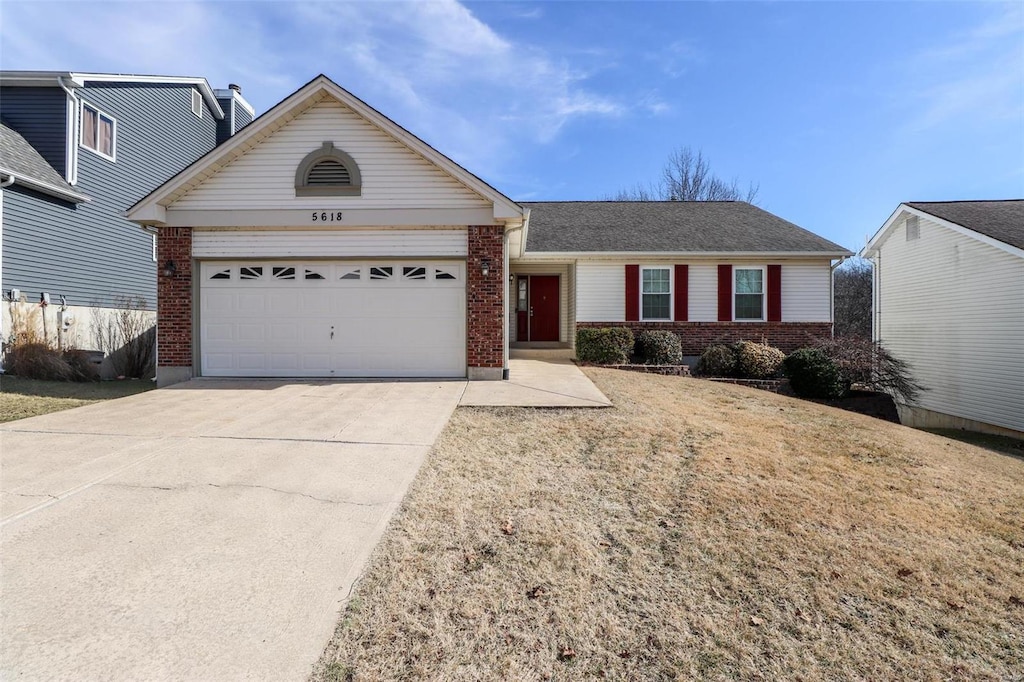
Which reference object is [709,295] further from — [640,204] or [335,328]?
[335,328]

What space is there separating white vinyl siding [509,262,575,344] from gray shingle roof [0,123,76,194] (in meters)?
12.6

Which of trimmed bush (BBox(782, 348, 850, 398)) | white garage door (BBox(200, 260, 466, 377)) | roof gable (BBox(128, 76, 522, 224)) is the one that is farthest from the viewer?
trimmed bush (BBox(782, 348, 850, 398))

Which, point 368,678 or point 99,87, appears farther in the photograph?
point 99,87

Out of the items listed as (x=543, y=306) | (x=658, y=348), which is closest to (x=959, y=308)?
(x=658, y=348)

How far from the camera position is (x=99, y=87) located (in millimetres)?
14781

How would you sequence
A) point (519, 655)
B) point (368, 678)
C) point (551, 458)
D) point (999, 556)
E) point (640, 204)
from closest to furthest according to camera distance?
point (368, 678)
point (519, 655)
point (999, 556)
point (551, 458)
point (640, 204)

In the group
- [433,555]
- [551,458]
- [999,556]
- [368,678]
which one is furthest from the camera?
[551,458]

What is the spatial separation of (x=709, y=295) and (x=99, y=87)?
19343mm

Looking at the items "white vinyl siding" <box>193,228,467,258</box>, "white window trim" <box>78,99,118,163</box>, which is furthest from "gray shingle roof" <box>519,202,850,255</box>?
"white window trim" <box>78,99,118,163</box>

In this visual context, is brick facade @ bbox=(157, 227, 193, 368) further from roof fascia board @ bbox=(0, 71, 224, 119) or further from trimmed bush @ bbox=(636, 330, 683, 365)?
trimmed bush @ bbox=(636, 330, 683, 365)

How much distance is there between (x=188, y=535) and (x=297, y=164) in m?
8.18

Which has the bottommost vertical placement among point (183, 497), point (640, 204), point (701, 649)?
point (701, 649)

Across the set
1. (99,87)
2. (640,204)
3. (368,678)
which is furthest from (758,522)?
(99,87)

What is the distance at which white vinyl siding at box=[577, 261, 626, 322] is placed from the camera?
14.8 metres
